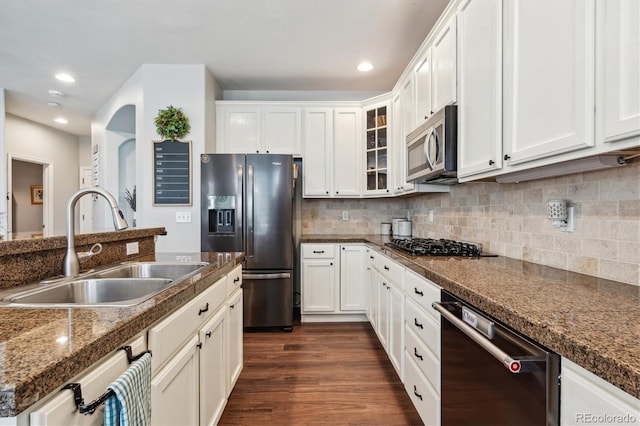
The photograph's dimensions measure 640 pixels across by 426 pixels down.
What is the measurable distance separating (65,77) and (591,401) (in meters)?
5.04

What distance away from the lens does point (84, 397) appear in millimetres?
658

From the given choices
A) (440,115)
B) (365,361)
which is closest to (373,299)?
(365,361)

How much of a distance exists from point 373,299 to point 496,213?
54.1 inches

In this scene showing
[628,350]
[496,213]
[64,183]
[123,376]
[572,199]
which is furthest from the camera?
[64,183]

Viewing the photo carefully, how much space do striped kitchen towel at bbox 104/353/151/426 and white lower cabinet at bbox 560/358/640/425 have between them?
3.22 feet

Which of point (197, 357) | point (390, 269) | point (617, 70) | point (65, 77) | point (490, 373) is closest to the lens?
point (617, 70)

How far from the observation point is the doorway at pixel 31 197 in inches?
229

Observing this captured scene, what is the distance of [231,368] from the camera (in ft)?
6.07

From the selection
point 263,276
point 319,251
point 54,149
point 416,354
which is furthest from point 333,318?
point 54,149

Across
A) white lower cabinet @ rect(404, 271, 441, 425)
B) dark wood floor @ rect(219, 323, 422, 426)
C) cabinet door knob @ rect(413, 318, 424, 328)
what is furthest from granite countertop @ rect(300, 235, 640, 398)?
dark wood floor @ rect(219, 323, 422, 426)

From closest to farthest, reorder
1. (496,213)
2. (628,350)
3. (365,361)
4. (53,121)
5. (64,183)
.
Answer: (628,350) → (496,213) → (365,361) → (53,121) → (64,183)

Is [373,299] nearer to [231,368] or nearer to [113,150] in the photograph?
[231,368]

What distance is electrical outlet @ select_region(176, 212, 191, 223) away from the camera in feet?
10.8

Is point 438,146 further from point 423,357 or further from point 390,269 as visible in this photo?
point 423,357
